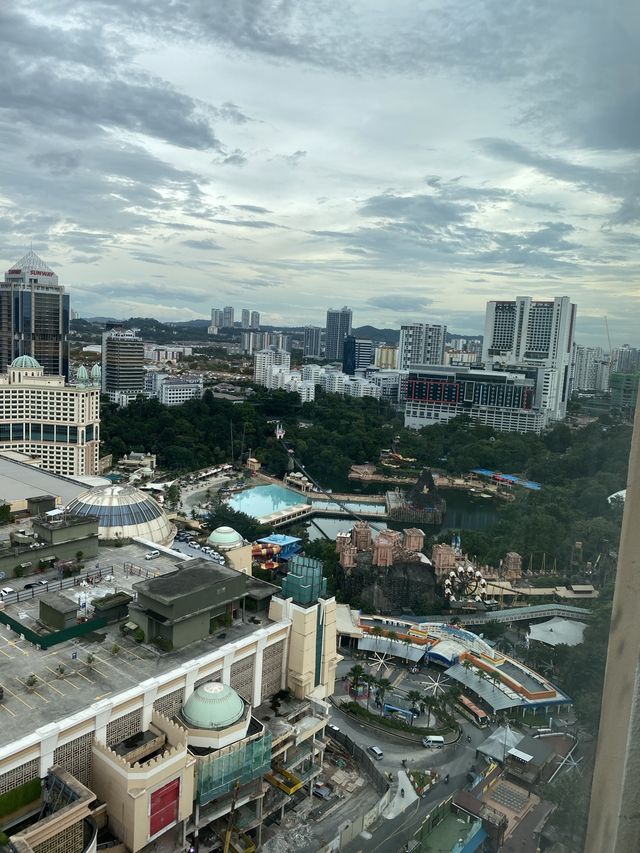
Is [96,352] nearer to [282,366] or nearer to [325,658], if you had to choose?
[282,366]

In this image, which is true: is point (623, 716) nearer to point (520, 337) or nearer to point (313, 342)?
point (520, 337)

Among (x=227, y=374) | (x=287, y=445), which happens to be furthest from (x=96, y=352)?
(x=287, y=445)

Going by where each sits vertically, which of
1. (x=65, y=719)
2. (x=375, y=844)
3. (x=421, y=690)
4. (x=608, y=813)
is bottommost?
(x=421, y=690)

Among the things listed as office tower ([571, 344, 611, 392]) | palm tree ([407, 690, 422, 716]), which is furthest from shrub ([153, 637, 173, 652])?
office tower ([571, 344, 611, 392])

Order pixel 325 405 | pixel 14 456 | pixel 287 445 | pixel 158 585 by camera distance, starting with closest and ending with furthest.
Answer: pixel 158 585, pixel 14 456, pixel 287 445, pixel 325 405

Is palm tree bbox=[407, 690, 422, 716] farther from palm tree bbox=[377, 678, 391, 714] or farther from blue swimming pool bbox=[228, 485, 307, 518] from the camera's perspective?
blue swimming pool bbox=[228, 485, 307, 518]

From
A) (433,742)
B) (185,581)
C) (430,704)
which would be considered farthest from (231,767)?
(430,704)

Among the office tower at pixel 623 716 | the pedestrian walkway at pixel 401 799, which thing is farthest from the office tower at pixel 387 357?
the office tower at pixel 623 716
